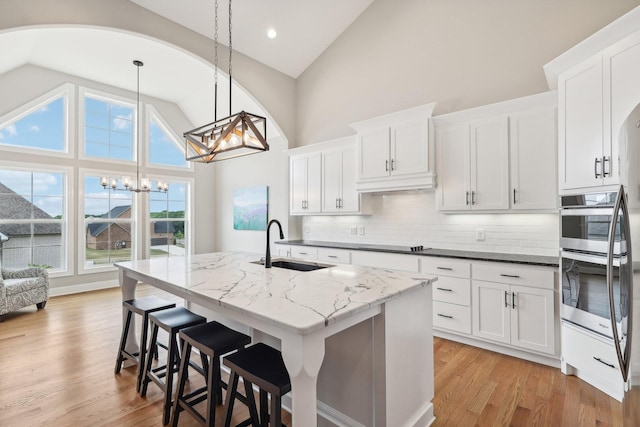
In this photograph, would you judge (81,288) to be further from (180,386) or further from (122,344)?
(180,386)

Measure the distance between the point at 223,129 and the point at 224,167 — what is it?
4909 mm

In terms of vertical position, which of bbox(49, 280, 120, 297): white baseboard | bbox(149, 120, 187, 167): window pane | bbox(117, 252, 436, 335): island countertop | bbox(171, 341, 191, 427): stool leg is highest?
bbox(149, 120, 187, 167): window pane

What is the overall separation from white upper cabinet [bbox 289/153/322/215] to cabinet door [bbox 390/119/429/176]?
1343 mm

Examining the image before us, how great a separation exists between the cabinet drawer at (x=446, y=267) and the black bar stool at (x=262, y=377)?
2171mm

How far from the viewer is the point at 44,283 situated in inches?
174

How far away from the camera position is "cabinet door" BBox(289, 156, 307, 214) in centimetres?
503

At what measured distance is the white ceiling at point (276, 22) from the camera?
3934 mm

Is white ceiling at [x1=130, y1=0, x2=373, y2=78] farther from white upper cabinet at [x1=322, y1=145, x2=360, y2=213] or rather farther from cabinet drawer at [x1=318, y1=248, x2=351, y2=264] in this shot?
cabinet drawer at [x1=318, y1=248, x2=351, y2=264]

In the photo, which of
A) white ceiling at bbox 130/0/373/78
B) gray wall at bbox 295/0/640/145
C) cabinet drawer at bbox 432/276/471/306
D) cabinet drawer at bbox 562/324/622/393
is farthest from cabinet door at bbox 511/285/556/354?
white ceiling at bbox 130/0/373/78

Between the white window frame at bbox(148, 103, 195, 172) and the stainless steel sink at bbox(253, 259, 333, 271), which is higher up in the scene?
the white window frame at bbox(148, 103, 195, 172)

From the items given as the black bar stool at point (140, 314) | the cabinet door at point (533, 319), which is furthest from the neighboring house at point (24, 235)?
the cabinet door at point (533, 319)

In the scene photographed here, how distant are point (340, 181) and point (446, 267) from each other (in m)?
1.96

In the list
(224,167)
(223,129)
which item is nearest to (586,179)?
(223,129)

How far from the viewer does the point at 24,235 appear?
198 inches
